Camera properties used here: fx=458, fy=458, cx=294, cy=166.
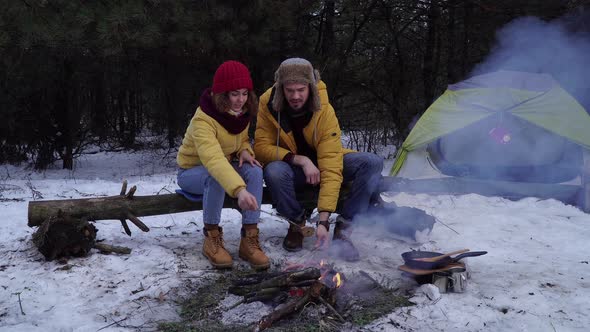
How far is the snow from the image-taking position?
229 centimetres

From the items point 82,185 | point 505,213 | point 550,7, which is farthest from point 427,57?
point 82,185

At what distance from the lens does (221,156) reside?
2840mm

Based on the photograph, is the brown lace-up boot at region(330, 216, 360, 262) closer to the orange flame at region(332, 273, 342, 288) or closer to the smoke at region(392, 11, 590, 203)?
the orange flame at region(332, 273, 342, 288)

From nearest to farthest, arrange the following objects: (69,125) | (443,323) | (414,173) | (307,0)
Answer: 1. (443,323)
2. (414,173)
3. (307,0)
4. (69,125)

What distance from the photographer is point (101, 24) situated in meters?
5.20

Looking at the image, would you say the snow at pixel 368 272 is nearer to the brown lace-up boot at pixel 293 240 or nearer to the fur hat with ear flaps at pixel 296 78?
the brown lace-up boot at pixel 293 240

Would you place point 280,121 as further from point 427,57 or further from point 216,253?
point 427,57

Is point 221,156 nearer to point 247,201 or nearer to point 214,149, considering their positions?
point 214,149

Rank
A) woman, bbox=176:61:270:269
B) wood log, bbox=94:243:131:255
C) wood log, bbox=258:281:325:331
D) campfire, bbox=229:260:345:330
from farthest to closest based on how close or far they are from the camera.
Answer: wood log, bbox=94:243:131:255 → woman, bbox=176:61:270:269 → campfire, bbox=229:260:345:330 → wood log, bbox=258:281:325:331

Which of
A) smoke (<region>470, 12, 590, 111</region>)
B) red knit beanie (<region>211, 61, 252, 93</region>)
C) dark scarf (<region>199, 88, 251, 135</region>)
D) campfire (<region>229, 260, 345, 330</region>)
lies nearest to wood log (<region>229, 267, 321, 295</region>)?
campfire (<region>229, 260, 345, 330</region>)

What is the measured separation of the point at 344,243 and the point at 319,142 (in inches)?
28.4

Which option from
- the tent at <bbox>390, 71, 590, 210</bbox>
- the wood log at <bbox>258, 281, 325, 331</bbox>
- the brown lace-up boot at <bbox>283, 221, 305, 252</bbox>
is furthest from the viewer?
the tent at <bbox>390, 71, 590, 210</bbox>

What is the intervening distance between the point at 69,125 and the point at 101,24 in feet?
10.7

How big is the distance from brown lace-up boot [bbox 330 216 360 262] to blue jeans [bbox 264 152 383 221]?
6cm
